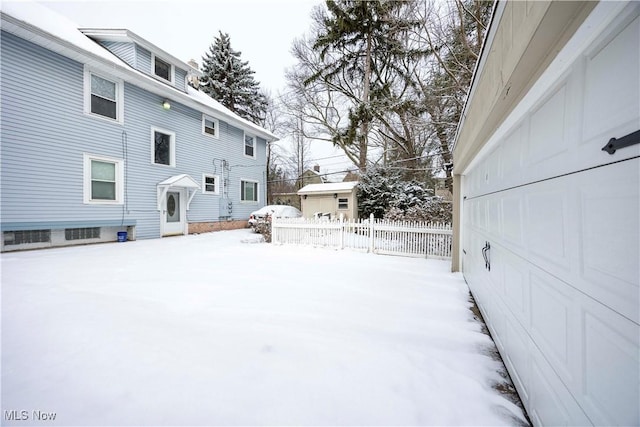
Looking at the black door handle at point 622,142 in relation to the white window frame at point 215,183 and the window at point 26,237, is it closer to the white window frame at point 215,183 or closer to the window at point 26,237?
the window at point 26,237

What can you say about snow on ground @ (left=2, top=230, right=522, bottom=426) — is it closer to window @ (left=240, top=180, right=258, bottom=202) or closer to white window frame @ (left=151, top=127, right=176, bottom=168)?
white window frame @ (left=151, top=127, right=176, bottom=168)

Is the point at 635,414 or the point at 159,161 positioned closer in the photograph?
the point at 635,414

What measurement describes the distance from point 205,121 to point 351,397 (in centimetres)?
1239

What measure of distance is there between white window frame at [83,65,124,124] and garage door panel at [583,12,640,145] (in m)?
10.5

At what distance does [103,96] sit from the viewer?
25.9 ft

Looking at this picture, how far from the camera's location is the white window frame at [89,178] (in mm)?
7426

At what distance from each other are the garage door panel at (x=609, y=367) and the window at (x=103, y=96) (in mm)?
10801

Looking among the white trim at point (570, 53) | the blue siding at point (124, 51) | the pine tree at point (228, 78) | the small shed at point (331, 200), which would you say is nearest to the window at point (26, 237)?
the blue siding at point (124, 51)

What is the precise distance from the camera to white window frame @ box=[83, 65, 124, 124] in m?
7.43

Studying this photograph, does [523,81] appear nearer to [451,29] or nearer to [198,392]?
[198,392]

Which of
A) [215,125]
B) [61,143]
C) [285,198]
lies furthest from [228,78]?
[61,143]

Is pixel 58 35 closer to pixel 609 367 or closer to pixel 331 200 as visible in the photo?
pixel 331 200

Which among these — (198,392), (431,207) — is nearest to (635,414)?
(198,392)

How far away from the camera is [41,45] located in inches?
261
